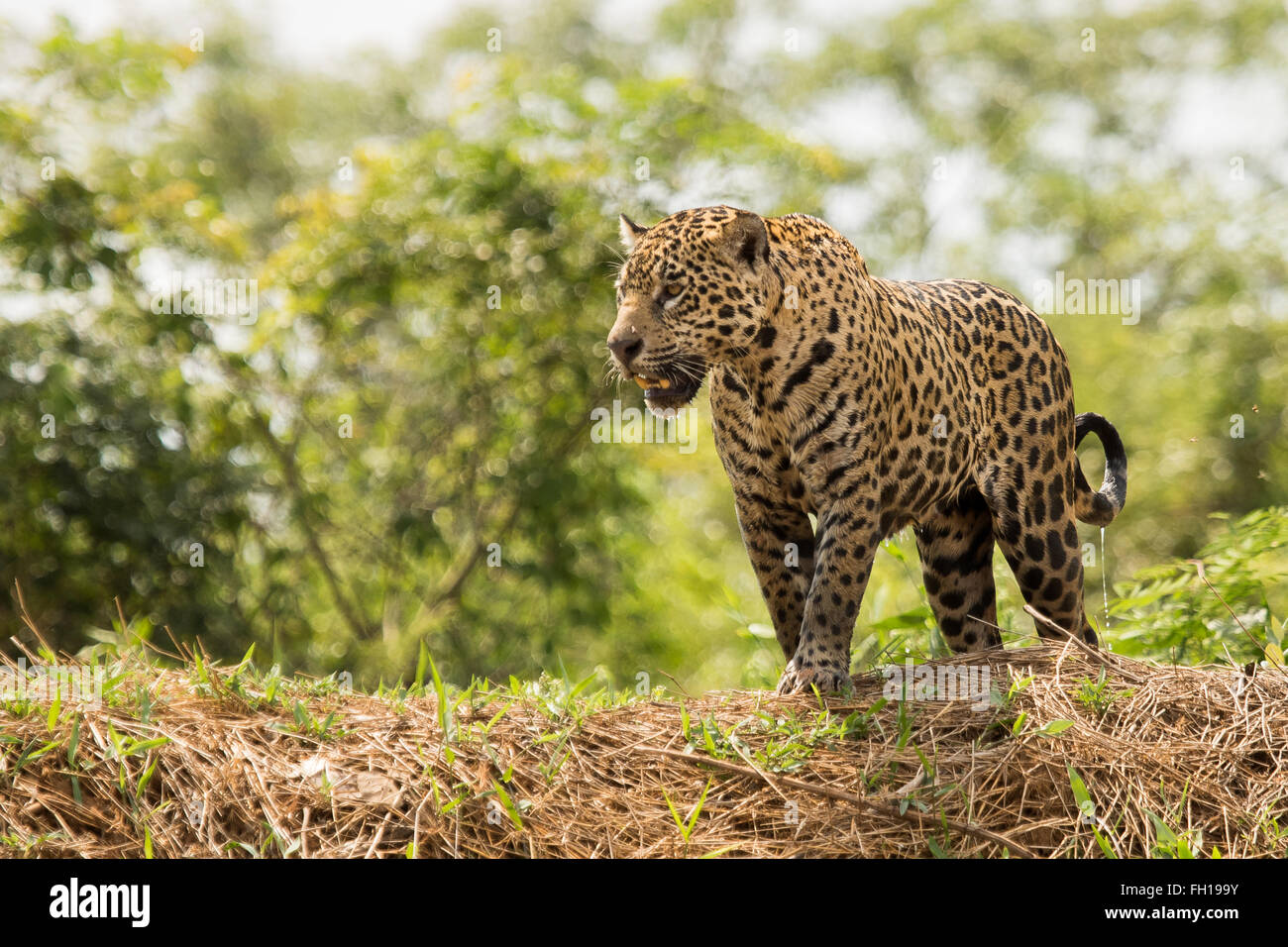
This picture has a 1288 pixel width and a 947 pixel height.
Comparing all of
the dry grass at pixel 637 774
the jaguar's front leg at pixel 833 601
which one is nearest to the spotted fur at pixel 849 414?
the jaguar's front leg at pixel 833 601

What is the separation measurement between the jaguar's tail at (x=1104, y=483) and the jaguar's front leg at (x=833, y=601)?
1730mm

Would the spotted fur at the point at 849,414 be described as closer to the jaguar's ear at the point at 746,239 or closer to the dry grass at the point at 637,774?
the jaguar's ear at the point at 746,239

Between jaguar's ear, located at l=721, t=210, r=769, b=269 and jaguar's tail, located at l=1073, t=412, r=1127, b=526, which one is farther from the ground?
jaguar's ear, located at l=721, t=210, r=769, b=269

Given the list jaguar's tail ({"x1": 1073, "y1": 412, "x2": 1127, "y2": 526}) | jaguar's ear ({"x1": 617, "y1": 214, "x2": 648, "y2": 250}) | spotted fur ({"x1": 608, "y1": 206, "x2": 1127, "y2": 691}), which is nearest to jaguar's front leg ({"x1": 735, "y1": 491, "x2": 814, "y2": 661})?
spotted fur ({"x1": 608, "y1": 206, "x2": 1127, "y2": 691})

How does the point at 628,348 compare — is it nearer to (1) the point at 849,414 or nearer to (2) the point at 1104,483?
(1) the point at 849,414

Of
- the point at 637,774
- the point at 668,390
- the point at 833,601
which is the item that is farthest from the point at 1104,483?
the point at 637,774

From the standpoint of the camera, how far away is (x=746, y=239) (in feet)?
15.8

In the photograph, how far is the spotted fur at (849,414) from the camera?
4762 millimetres

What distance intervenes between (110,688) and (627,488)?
7.15 metres

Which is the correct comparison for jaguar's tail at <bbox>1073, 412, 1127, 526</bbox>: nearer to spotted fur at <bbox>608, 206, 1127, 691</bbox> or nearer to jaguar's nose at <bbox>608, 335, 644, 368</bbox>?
spotted fur at <bbox>608, 206, 1127, 691</bbox>

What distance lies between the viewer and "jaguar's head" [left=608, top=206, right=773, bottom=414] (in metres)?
4.70

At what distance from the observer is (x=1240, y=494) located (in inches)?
663

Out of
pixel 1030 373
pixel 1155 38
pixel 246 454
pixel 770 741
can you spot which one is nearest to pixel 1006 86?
pixel 1155 38
